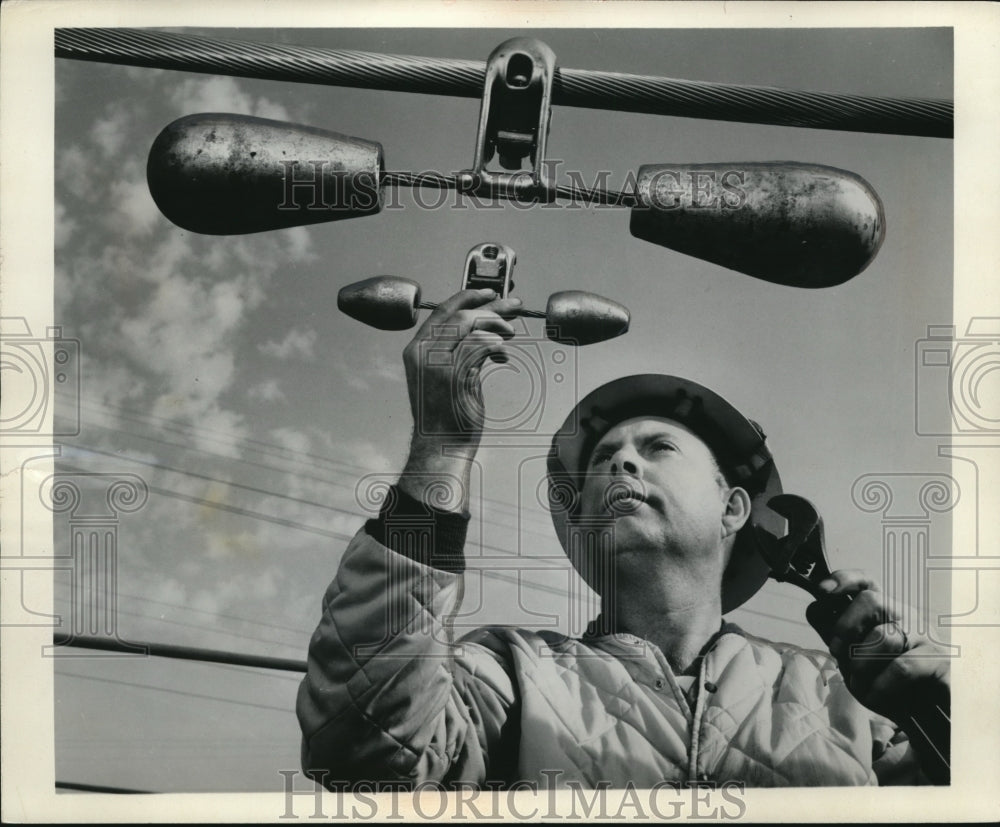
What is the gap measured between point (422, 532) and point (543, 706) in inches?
22.9

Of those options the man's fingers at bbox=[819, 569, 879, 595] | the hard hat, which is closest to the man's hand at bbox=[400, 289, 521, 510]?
the hard hat

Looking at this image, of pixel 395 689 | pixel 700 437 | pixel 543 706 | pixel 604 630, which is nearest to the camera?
pixel 395 689

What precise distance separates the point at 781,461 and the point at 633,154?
3.29 ft

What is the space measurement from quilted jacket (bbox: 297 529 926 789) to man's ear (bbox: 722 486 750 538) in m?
0.31

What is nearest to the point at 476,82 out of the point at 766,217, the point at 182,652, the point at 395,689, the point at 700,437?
the point at 766,217

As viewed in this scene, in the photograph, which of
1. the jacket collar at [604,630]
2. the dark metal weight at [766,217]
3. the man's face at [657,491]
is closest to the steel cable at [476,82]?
the dark metal weight at [766,217]

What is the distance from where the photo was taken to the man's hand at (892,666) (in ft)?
11.4

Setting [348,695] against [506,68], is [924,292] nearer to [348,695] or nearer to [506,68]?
[506,68]

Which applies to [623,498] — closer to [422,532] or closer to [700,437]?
[700,437]

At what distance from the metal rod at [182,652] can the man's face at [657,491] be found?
3.08 ft

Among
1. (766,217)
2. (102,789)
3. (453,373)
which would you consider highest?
(766,217)

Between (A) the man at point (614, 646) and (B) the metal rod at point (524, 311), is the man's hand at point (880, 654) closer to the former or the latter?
(A) the man at point (614, 646)

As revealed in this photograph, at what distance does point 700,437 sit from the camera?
11.8 feet

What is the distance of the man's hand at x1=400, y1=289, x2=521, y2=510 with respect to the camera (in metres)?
3.47
